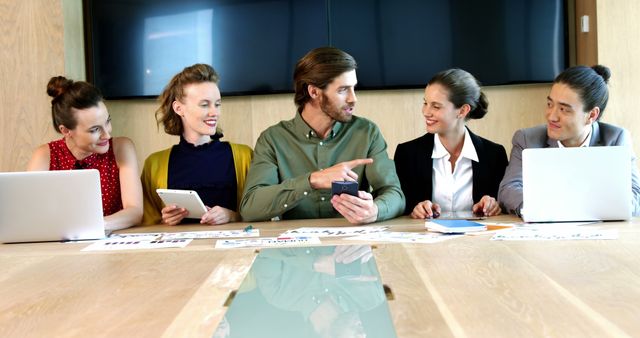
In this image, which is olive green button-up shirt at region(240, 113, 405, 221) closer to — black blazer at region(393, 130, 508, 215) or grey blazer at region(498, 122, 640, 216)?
black blazer at region(393, 130, 508, 215)

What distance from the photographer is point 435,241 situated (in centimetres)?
216

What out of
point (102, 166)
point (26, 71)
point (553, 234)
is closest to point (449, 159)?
point (553, 234)

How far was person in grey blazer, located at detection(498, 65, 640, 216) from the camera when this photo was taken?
9.98 feet

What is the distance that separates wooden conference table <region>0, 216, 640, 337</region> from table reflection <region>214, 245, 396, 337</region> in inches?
1.3

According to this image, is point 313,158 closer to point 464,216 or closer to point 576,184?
point 464,216

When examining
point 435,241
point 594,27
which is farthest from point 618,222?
point 594,27

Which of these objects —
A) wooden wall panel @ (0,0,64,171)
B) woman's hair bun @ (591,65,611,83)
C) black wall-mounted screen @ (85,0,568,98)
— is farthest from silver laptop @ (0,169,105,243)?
black wall-mounted screen @ (85,0,568,98)

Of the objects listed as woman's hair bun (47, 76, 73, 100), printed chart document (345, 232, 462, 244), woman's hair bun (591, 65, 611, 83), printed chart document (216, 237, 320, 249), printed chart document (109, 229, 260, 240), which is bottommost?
printed chart document (109, 229, 260, 240)

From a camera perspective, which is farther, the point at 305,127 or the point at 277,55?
the point at 277,55

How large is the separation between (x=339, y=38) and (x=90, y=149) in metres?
2.07

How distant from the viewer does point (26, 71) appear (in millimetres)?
4598

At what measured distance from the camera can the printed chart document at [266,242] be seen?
218 centimetres

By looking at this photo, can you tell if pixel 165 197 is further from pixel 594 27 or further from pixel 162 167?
pixel 594 27

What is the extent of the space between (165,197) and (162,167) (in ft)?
1.79
